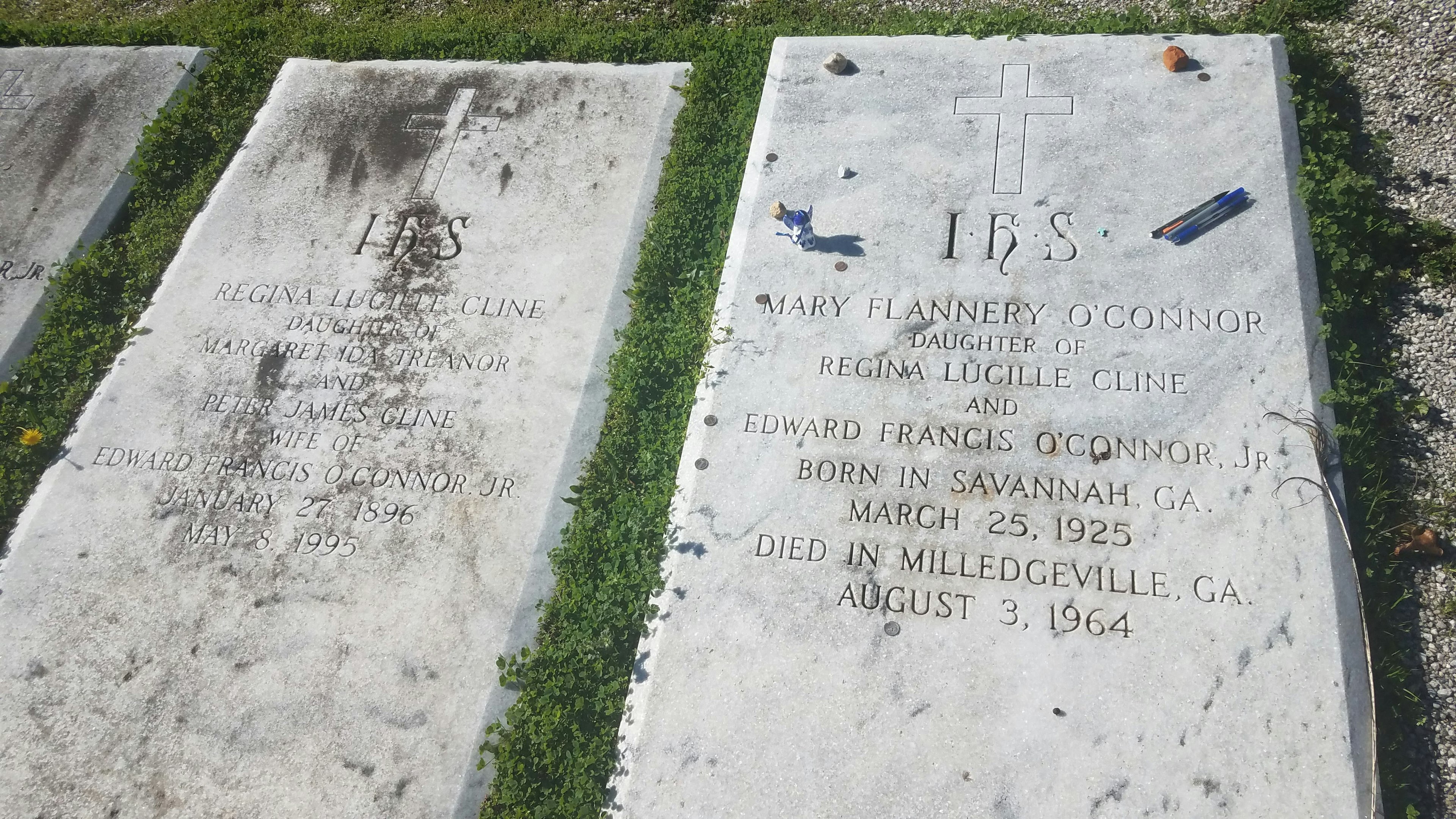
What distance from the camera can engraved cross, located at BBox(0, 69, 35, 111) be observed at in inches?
286

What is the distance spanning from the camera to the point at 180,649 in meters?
4.57

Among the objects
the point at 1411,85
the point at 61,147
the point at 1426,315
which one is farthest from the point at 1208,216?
the point at 61,147

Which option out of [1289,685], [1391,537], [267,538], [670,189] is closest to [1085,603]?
[1289,685]

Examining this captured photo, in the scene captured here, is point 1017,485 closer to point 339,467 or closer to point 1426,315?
point 1426,315

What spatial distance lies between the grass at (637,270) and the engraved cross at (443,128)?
2.43ft

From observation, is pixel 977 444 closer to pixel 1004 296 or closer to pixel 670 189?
pixel 1004 296

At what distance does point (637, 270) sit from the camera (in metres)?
5.69

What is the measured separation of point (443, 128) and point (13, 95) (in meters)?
3.78

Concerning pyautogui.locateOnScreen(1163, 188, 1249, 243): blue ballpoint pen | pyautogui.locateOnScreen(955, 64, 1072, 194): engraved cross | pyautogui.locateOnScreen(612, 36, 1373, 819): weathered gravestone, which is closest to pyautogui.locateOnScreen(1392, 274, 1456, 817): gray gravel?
pyautogui.locateOnScreen(612, 36, 1373, 819): weathered gravestone

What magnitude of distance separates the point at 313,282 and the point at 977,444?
4.15 metres

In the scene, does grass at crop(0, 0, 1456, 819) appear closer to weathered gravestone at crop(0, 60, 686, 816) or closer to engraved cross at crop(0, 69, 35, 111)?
weathered gravestone at crop(0, 60, 686, 816)

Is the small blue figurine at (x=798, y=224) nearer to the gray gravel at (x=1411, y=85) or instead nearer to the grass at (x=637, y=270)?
the grass at (x=637, y=270)

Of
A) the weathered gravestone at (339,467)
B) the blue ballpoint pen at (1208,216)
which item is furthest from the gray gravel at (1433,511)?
the weathered gravestone at (339,467)

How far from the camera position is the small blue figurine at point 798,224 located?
207 inches
